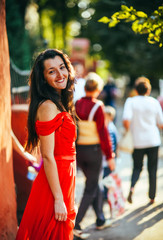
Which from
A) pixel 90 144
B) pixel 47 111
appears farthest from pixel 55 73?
pixel 90 144

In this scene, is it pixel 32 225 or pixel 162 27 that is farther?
pixel 162 27

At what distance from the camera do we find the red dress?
242cm

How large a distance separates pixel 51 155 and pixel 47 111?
13.0 inches

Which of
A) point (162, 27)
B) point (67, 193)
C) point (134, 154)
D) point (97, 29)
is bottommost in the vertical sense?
point (134, 154)

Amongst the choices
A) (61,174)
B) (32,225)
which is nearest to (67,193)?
(61,174)

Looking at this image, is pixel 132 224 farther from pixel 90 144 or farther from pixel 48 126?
pixel 48 126

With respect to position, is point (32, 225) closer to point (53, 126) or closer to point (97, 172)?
point (53, 126)

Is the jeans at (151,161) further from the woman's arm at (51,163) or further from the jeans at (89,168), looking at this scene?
the woman's arm at (51,163)

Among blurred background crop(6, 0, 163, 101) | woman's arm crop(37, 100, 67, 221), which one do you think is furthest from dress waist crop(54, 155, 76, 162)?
blurred background crop(6, 0, 163, 101)

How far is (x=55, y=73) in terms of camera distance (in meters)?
2.55

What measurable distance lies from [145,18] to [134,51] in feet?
35.3

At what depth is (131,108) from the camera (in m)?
5.11

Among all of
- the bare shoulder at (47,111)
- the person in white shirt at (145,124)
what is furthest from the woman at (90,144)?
the bare shoulder at (47,111)

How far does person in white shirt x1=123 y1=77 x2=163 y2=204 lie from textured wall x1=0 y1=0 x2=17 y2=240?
238cm
